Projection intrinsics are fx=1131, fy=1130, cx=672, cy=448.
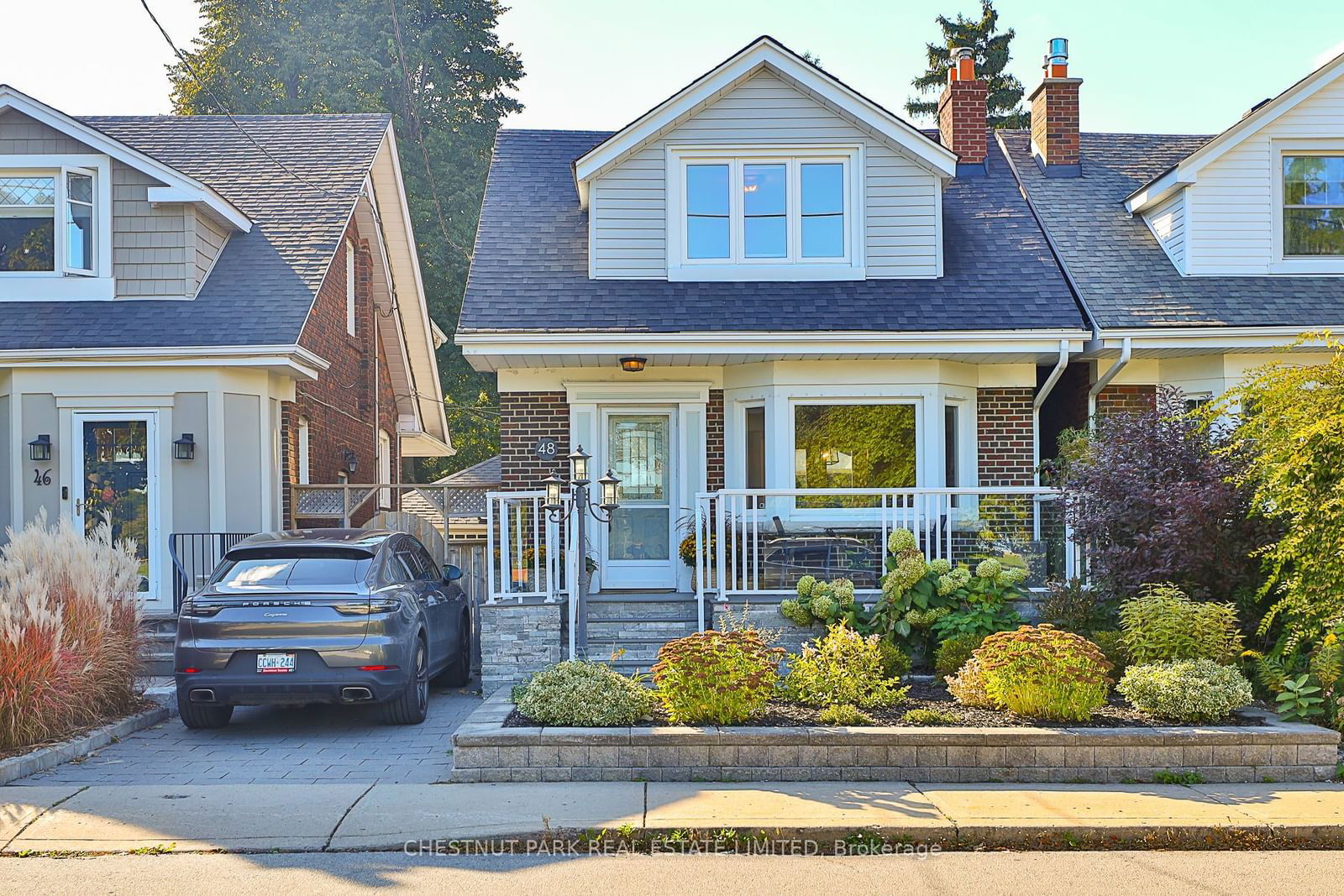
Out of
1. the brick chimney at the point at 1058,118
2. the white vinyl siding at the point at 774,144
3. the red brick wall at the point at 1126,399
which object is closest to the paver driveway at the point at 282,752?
the white vinyl siding at the point at 774,144

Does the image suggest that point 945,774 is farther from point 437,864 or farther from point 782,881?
point 437,864

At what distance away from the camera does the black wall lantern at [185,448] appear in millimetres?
12586

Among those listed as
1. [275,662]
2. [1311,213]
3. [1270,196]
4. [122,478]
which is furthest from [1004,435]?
[122,478]

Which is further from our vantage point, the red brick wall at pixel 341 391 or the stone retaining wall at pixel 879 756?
the red brick wall at pixel 341 391

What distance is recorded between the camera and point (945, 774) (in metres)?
7.38

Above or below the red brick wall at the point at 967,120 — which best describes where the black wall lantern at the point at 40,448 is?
below

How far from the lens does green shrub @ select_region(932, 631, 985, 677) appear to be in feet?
30.8

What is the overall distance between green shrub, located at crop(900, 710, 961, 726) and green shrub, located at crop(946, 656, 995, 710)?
1.30 ft

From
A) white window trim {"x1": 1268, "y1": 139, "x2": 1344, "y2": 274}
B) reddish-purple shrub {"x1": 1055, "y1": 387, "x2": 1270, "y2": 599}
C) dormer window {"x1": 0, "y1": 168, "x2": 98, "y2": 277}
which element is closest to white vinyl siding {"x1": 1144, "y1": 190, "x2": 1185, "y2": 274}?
white window trim {"x1": 1268, "y1": 139, "x2": 1344, "y2": 274}

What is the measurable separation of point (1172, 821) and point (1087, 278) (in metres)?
8.30

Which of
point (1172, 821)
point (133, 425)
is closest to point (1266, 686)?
point (1172, 821)

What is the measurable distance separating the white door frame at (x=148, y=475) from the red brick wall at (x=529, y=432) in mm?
3894

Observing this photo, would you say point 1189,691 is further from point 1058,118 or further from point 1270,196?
point 1058,118

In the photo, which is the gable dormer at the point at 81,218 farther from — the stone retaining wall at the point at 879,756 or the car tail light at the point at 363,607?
the stone retaining wall at the point at 879,756
